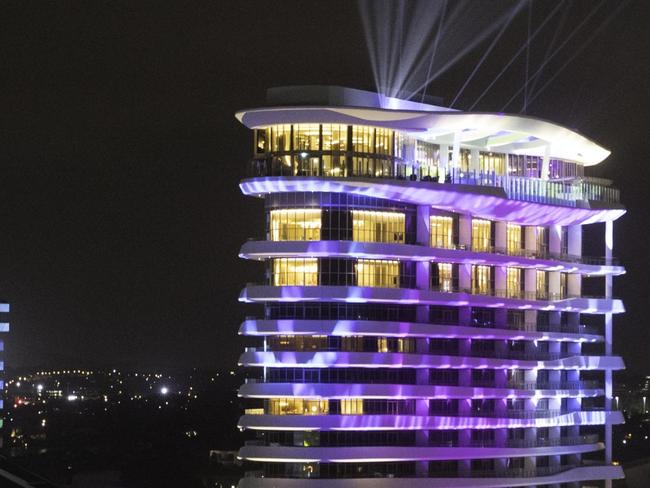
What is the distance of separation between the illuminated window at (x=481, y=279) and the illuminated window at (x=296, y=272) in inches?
486

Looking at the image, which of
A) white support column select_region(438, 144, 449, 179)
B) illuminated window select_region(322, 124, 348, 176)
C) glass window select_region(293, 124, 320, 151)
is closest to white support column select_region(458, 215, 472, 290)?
white support column select_region(438, 144, 449, 179)

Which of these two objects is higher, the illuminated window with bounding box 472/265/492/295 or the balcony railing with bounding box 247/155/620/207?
the balcony railing with bounding box 247/155/620/207

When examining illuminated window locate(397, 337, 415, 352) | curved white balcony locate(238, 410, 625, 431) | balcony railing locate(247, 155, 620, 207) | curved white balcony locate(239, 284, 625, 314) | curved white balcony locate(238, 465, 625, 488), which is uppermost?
balcony railing locate(247, 155, 620, 207)

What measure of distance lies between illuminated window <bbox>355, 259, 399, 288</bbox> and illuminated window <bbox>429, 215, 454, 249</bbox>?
367 centimetres

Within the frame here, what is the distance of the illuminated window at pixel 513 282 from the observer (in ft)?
343

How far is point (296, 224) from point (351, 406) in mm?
10541

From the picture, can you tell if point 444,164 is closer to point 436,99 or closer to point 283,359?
point 436,99

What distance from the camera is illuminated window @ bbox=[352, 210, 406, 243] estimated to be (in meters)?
94.4

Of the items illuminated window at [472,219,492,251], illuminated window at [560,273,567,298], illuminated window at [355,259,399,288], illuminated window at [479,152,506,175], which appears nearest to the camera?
illuminated window at [355,259,399,288]

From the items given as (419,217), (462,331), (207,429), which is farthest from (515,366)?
(207,429)

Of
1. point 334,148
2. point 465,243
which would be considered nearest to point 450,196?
point 465,243

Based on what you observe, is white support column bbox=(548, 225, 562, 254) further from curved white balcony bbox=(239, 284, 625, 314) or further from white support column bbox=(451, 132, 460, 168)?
white support column bbox=(451, 132, 460, 168)

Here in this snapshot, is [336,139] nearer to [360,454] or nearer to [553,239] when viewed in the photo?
[360,454]

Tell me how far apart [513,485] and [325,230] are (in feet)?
64.4
